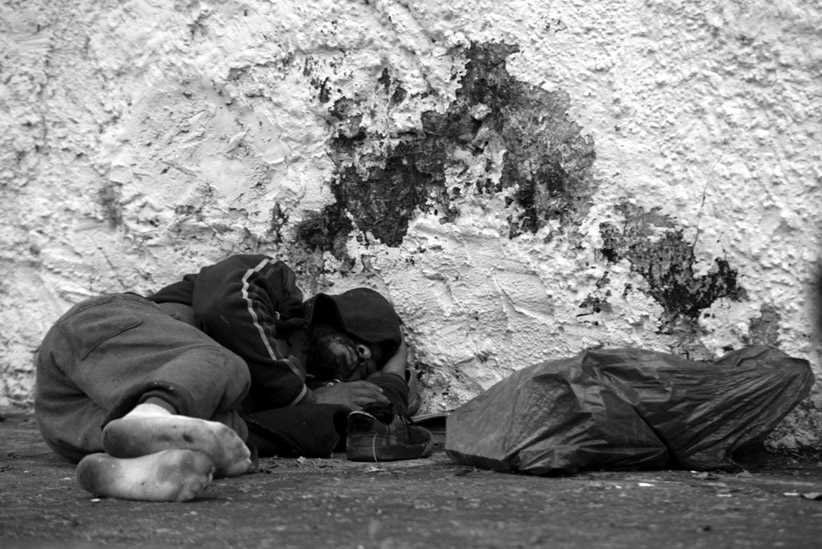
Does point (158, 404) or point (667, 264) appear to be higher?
point (667, 264)

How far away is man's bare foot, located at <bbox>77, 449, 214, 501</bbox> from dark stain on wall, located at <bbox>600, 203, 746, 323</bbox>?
4.57ft

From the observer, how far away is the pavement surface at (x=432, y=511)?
178cm

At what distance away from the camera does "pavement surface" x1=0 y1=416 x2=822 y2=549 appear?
5.83 feet

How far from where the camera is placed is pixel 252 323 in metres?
2.93

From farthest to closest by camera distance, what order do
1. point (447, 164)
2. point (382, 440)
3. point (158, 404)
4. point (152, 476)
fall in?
point (447, 164) < point (382, 440) < point (158, 404) < point (152, 476)

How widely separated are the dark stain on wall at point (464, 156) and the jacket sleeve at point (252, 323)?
1.41 feet

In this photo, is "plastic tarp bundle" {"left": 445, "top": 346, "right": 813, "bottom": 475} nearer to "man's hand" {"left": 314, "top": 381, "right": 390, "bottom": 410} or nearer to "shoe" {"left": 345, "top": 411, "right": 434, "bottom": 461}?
"shoe" {"left": 345, "top": 411, "right": 434, "bottom": 461}

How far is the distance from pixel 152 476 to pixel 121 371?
1.62ft

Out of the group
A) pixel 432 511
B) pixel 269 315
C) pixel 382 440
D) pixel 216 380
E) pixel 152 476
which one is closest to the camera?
pixel 432 511

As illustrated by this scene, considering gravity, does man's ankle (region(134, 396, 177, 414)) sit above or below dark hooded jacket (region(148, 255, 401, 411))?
below

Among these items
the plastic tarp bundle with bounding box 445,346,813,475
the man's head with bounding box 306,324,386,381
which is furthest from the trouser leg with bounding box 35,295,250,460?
the plastic tarp bundle with bounding box 445,346,813,475

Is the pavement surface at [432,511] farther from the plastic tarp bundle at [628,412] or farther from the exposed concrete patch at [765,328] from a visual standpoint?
the exposed concrete patch at [765,328]

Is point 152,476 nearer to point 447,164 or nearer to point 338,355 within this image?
point 338,355

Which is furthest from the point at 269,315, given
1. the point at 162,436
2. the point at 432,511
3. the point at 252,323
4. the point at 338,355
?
the point at 432,511
